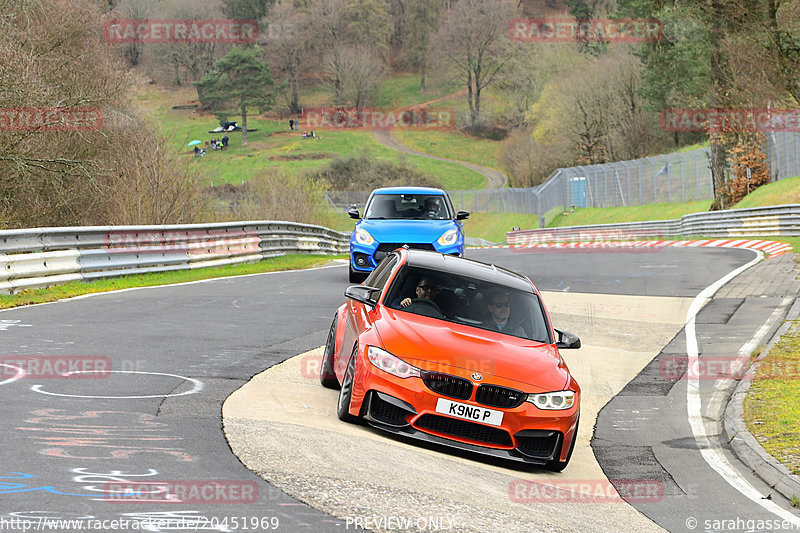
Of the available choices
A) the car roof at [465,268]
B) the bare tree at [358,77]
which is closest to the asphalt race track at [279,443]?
the car roof at [465,268]

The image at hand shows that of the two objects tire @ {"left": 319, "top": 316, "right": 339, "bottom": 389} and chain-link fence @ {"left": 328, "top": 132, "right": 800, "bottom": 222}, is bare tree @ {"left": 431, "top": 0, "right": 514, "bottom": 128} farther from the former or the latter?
tire @ {"left": 319, "top": 316, "right": 339, "bottom": 389}

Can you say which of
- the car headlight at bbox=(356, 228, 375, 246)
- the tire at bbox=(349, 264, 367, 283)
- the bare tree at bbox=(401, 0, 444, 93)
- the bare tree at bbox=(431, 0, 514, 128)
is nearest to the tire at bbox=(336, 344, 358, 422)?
the car headlight at bbox=(356, 228, 375, 246)

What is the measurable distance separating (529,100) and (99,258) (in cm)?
10821

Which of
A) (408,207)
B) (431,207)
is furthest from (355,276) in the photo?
(431,207)

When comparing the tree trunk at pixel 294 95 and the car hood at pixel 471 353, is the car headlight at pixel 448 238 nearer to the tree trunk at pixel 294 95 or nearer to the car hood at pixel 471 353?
the car hood at pixel 471 353

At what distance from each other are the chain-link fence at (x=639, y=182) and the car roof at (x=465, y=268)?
1607 inches

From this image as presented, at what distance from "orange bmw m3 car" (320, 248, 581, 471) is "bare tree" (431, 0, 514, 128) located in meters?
145

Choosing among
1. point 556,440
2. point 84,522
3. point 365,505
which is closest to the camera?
point 84,522

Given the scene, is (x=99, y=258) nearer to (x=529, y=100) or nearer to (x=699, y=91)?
(x=699, y=91)

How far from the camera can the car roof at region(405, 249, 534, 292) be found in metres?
9.51

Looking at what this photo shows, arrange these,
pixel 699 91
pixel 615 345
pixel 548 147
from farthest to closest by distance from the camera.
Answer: pixel 548 147, pixel 699 91, pixel 615 345

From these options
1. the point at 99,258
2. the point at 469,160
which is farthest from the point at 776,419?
the point at 469,160

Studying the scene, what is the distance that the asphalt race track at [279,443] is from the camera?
5750 millimetres

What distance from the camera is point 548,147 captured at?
321 feet
